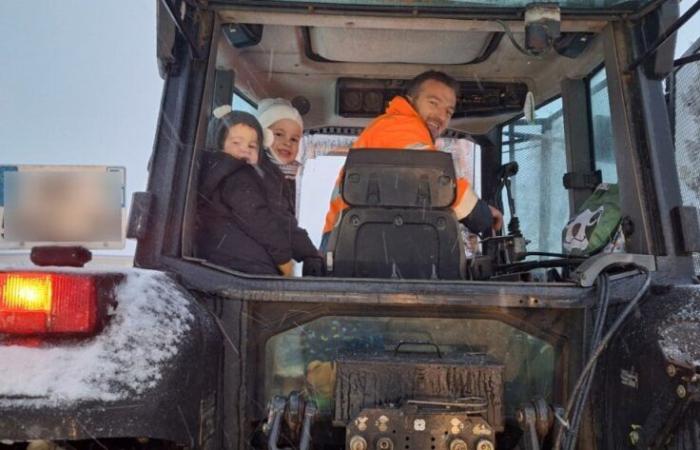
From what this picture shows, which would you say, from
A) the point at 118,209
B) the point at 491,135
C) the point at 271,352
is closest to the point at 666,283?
the point at 271,352

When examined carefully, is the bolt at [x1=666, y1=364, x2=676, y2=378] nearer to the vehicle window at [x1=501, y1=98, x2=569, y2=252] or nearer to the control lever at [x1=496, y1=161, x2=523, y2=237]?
the vehicle window at [x1=501, y1=98, x2=569, y2=252]

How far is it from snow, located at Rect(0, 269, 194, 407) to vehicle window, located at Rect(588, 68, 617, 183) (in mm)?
1949

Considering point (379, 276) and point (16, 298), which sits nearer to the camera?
point (16, 298)

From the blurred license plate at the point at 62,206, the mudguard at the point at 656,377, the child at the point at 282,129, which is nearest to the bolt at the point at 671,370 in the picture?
the mudguard at the point at 656,377

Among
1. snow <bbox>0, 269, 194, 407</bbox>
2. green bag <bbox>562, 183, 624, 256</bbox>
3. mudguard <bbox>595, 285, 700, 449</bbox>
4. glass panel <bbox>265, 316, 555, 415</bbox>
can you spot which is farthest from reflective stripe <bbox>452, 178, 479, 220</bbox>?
snow <bbox>0, 269, 194, 407</bbox>

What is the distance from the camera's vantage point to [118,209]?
5.58ft

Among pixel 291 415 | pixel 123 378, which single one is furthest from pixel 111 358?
pixel 291 415

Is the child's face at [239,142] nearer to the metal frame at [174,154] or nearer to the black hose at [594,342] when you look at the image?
the metal frame at [174,154]

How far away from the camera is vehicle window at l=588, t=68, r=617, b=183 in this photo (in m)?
2.78

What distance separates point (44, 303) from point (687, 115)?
2.19 meters

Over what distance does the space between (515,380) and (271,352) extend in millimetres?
710

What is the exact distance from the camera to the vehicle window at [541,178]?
10.8 ft

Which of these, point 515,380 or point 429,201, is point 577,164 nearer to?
point 429,201

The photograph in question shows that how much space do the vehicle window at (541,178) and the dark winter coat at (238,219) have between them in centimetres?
148
